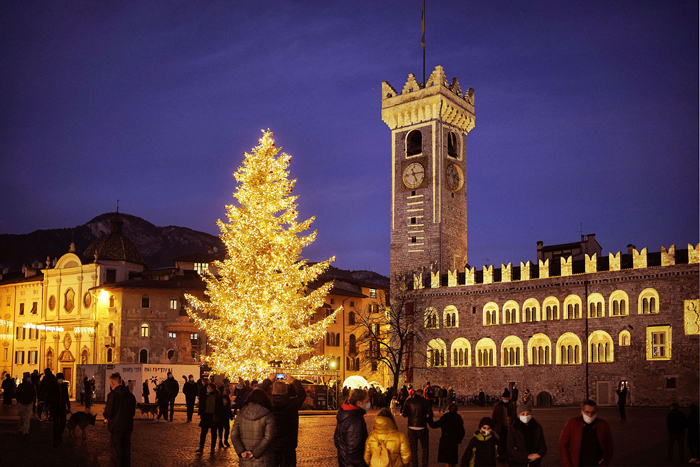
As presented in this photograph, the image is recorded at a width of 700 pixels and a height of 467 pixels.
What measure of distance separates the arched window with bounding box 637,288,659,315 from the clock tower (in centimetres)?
1799

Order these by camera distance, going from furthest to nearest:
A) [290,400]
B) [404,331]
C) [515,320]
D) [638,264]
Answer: [404,331]
[515,320]
[638,264]
[290,400]

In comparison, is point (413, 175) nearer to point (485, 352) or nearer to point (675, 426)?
point (485, 352)

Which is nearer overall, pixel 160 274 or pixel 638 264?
pixel 638 264

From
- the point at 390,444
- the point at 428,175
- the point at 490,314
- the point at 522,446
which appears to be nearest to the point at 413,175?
the point at 428,175

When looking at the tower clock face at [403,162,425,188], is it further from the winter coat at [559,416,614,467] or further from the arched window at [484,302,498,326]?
the winter coat at [559,416,614,467]

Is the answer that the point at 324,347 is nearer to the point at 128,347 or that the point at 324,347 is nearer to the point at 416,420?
the point at 128,347

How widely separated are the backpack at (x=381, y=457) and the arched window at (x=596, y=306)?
44710 millimetres

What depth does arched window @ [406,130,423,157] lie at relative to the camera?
64688 millimetres

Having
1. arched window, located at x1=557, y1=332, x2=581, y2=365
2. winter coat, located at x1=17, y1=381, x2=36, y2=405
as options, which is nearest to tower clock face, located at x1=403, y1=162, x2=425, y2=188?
arched window, located at x1=557, y1=332, x2=581, y2=365

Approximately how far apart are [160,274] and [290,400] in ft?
179

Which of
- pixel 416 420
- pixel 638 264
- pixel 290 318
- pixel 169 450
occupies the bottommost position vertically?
pixel 169 450

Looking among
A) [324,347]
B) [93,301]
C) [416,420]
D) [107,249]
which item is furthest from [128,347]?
[416,420]

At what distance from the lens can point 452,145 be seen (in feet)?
216

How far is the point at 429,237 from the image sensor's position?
62.1 m
